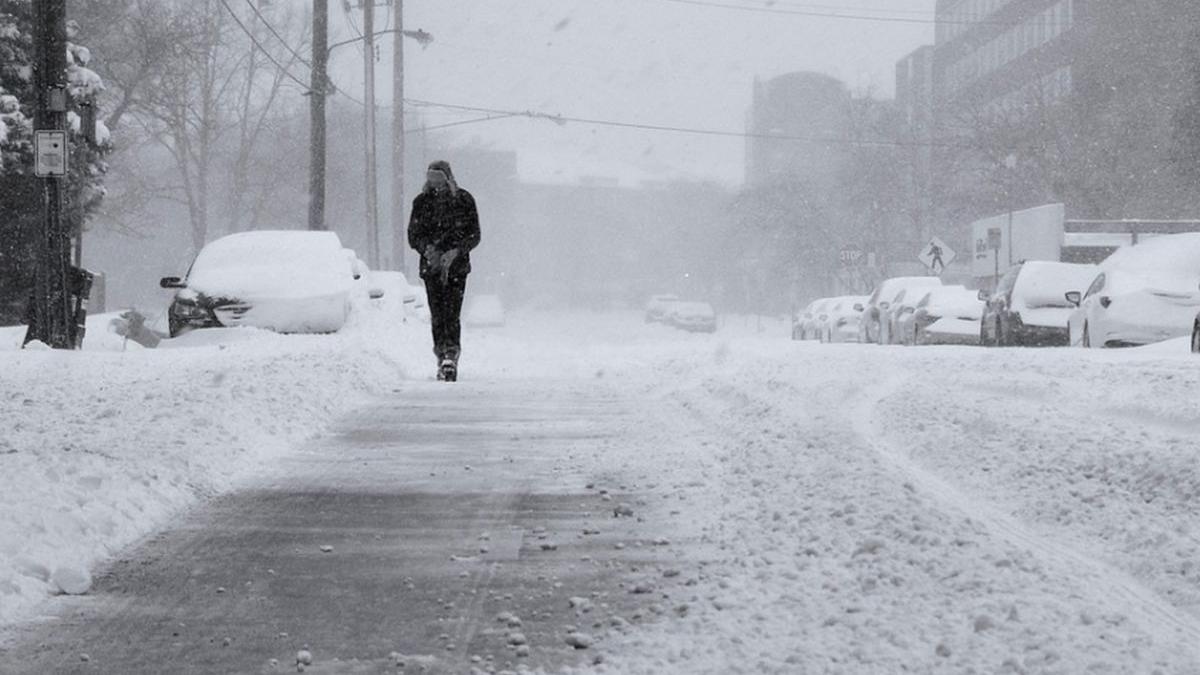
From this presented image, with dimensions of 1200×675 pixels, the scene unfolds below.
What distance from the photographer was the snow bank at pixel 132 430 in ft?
16.2

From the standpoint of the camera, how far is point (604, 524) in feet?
18.1

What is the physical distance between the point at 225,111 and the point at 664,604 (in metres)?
53.3

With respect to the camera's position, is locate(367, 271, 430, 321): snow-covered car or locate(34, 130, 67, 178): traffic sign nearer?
locate(34, 130, 67, 178): traffic sign

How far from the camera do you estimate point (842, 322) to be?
3603 cm

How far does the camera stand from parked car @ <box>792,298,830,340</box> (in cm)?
3962

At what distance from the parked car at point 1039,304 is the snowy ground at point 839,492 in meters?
9.88

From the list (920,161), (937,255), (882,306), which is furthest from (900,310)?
(920,161)

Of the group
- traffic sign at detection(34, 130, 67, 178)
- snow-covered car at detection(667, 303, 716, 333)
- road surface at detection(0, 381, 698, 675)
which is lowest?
snow-covered car at detection(667, 303, 716, 333)

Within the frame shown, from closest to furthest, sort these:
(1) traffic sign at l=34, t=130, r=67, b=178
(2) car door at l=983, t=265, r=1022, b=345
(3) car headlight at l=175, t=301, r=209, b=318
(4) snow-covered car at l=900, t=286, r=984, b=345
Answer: (1) traffic sign at l=34, t=130, r=67, b=178, (3) car headlight at l=175, t=301, r=209, b=318, (2) car door at l=983, t=265, r=1022, b=345, (4) snow-covered car at l=900, t=286, r=984, b=345

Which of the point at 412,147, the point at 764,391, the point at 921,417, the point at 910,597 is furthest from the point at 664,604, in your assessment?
the point at 412,147

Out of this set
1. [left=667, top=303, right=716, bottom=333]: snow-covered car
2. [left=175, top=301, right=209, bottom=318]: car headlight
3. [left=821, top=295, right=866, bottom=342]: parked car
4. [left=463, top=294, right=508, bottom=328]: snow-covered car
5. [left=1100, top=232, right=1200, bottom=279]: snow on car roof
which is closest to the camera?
[left=175, top=301, right=209, bottom=318]: car headlight

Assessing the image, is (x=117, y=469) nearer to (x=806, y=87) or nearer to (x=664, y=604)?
(x=664, y=604)

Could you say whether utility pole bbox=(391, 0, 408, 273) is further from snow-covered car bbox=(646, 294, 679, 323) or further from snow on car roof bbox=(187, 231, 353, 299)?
snow-covered car bbox=(646, 294, 679, 323)

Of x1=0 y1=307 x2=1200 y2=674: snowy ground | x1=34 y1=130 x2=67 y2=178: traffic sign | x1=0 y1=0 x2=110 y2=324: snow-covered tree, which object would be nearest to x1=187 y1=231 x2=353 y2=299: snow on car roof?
x1=34 y1=130 x2=67 y2=178: traffic sign
